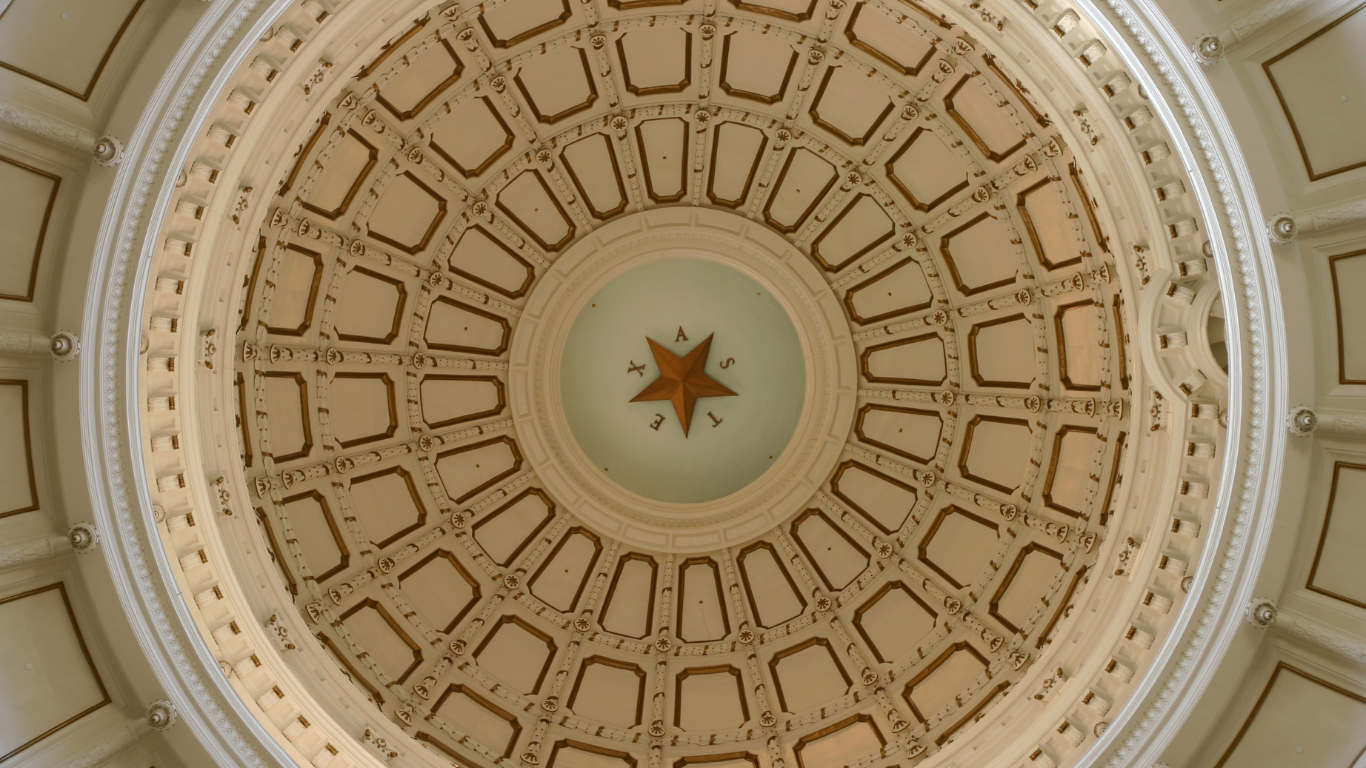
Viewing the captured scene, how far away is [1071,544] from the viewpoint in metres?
14.8

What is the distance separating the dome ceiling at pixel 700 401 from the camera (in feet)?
48.0

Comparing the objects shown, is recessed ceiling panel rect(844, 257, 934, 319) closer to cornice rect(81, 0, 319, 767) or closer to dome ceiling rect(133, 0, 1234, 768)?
dome ceiling rect(133, 0, 1234, 768)

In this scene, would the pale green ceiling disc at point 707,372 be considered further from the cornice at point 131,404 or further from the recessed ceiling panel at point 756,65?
the cornice at point 131,404

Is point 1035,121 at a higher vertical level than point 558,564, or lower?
higher

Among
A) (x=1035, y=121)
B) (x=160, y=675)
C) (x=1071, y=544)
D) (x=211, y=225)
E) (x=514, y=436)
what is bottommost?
(x=160, y=675)

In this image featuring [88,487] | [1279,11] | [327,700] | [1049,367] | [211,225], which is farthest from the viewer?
[1049,367]

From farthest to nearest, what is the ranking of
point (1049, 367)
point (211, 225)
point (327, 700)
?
point (1049, 367), point (327, 700), point (211, 225)

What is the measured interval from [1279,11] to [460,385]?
1576cm

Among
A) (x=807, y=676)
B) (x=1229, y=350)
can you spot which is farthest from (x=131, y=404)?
(x=1229, y=350)

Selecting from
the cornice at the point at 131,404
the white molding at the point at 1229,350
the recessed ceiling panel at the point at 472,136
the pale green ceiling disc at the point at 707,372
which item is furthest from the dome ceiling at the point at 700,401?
the white molding at the point at 1229,350

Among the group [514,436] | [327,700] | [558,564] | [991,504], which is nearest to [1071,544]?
[991,504]

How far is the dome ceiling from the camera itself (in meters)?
14.6

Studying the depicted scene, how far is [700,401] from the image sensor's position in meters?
19.7

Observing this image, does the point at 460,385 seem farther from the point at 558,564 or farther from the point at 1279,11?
the point at 1279,11
